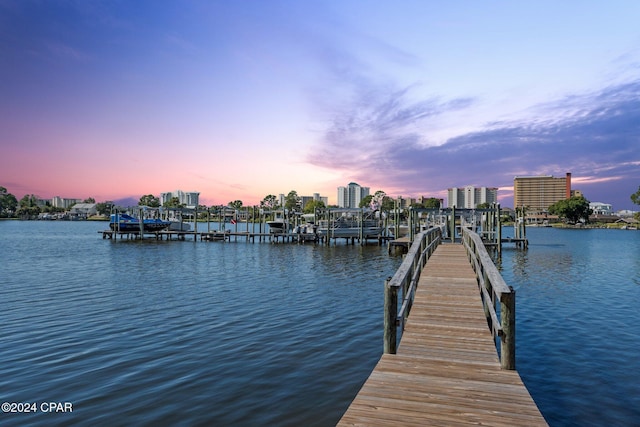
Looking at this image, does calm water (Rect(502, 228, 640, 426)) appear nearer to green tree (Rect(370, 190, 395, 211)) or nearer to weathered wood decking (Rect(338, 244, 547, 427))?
weathered wood decking (Rect(338, 244, 547, 427))

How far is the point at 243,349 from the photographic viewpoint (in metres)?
10.9

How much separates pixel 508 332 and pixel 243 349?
280 inches

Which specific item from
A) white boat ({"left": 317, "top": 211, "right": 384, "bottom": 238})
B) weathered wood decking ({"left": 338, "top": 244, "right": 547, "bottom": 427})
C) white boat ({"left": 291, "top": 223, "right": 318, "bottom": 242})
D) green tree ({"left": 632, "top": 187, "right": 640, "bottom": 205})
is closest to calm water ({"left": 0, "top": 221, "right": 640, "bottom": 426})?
weathered wood decking ({"left": 338, "top": 244, "right": 547, "bottom": 427})

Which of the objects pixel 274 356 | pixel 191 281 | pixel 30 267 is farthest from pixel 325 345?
pixel 30 267

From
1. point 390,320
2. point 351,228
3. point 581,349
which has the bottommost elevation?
point 581,349

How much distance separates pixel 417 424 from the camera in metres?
4.73

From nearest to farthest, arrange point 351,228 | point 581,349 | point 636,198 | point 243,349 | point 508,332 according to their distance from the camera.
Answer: point 508,332 → point 243,349 → point 581,349 → point 351,228 → point 636,198

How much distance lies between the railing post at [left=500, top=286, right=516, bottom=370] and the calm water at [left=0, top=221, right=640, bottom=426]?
194 centimetres

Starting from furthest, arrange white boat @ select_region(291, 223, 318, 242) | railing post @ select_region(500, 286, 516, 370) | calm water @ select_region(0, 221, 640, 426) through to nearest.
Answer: white boat @ select_region(291, 223, 318, 242) < calm water @ select_region(0, 221, 640, 426) < railing post @ select_region(500, 286, 516, 370)

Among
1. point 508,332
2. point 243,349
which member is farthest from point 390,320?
point 243,349

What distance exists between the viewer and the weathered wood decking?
4.91m

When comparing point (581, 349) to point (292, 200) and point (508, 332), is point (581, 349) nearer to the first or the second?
point (508, 332)

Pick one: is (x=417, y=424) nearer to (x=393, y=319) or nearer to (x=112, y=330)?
(x=393, y=319)

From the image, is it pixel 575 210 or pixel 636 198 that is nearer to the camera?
pixel 636 198
